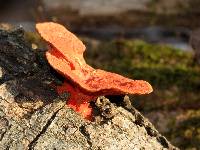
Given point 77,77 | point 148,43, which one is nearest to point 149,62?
point 148,43

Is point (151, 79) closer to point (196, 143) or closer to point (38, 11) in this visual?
point (196, 143)

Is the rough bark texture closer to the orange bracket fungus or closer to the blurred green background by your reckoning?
the orange bracket fungus

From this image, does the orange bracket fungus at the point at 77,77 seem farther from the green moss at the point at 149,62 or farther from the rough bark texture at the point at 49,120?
the green moss at the point at 149,62

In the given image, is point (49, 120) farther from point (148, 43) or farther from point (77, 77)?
point (148, 43)

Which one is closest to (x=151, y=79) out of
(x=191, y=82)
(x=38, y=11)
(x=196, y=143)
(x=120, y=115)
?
(x=191, y=82)

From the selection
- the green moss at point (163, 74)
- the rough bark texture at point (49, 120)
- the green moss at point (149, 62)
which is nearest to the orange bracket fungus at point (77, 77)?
the rough bark texture at point (49, 120)

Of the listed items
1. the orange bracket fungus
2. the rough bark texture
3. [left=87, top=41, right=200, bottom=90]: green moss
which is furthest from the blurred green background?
the orange bracket fungus
